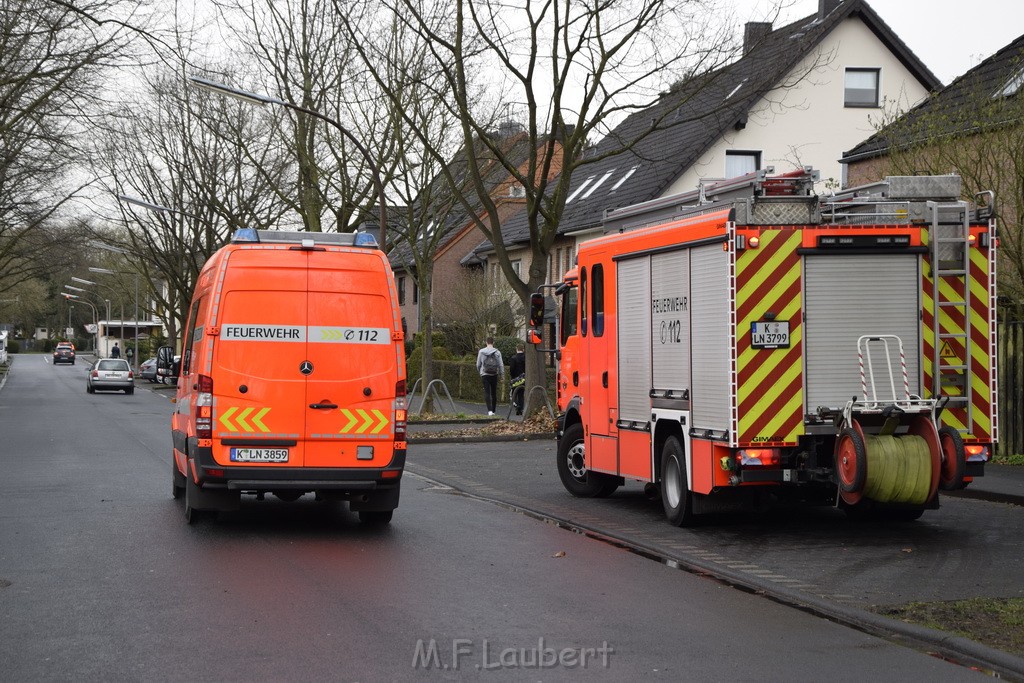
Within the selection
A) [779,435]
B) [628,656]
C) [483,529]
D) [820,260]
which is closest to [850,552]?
[779,435]

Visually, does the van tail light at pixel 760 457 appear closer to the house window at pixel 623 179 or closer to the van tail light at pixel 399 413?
the van tail light at pixel 399 413

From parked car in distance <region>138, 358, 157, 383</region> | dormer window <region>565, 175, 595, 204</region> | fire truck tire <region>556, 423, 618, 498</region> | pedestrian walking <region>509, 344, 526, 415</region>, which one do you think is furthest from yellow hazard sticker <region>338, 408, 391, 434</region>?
parked car in distance <region>138, 358, 157, 383</region>

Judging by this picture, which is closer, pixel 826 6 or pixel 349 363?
pixel 349 363

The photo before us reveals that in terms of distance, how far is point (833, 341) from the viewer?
1086 cm

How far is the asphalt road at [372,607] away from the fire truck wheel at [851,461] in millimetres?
1702

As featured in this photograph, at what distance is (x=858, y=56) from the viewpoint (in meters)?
39.9

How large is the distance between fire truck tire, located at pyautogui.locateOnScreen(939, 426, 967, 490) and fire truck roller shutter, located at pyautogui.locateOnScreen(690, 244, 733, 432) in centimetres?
178

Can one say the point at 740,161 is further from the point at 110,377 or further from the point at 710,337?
the point at 710,337

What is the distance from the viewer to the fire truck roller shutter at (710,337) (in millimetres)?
10758

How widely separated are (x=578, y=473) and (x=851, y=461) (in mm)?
5065

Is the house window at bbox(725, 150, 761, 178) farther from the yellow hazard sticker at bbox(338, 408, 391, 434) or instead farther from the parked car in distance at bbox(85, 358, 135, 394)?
the yellow hazard sticker at bbox(338, 408, 391, 434)

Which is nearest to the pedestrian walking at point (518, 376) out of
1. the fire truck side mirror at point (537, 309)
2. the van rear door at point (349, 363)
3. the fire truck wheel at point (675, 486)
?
the fire truck side mirror at point (537, 309)

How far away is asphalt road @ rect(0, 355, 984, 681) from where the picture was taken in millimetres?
6430

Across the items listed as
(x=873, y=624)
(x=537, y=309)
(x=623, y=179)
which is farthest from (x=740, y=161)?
(x=873, y=624)
